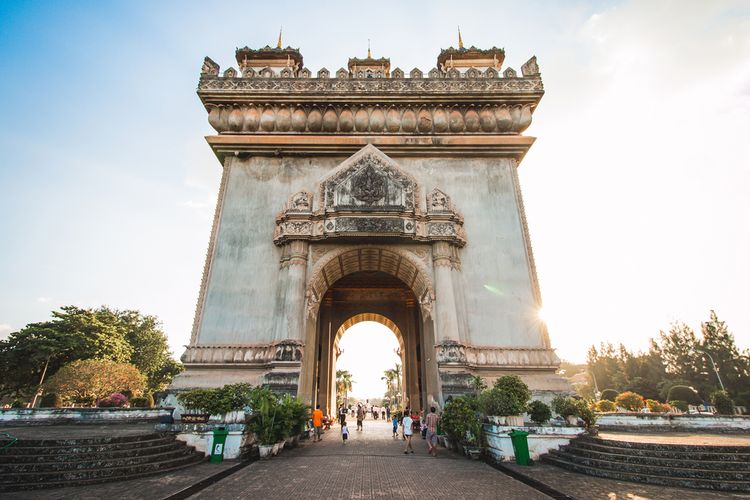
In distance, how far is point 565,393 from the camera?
12.8 metres

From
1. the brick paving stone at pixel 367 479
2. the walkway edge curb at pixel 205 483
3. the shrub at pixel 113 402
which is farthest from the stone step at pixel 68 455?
the shrub at pixel 113 402

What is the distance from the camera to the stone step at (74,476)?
6.27m

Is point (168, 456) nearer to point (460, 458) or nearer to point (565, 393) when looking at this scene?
point (460, 458)

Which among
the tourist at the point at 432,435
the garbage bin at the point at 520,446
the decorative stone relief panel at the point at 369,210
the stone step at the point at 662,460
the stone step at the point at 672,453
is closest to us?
the stone step at the point at 662,460

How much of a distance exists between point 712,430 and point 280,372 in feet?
55.0

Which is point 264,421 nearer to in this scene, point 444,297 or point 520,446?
point 520,446

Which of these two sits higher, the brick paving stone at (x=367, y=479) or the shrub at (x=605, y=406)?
the shrub at (x=605, y=406)

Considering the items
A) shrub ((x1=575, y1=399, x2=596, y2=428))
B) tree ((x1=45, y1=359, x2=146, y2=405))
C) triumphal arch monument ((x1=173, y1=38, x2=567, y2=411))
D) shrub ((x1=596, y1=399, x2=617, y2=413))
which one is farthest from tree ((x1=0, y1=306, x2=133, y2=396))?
shrub ((x1=596, y1=399, x2=617, y2=413))

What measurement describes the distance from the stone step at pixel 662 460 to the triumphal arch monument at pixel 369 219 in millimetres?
4455

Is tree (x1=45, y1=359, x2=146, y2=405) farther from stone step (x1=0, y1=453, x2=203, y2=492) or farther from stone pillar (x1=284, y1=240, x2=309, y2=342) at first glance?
stone step (x1=0, y1=453, x2=203, y2=492)

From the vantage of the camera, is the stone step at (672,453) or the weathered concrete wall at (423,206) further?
the weathered concrete wall at (423,206)

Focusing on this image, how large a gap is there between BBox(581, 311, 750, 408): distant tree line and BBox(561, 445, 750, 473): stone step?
1547 inches

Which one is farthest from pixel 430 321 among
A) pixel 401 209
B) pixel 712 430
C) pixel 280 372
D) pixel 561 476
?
pixel 712 430

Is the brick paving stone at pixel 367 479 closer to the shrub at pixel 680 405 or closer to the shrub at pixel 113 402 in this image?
the shrub at pixel 113 402
